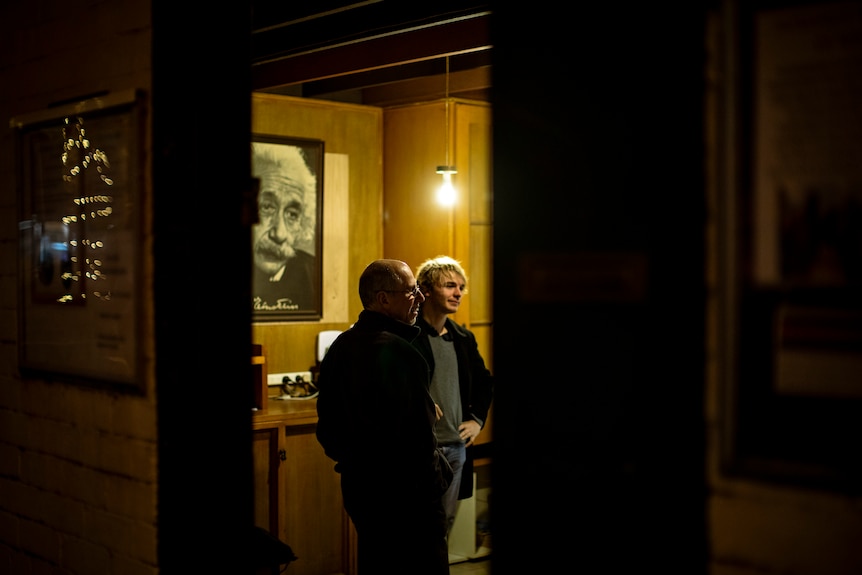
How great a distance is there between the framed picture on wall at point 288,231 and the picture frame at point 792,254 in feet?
14.4

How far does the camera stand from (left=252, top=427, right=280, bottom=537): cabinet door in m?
4.82

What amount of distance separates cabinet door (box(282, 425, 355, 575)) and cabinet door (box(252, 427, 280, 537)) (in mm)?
62

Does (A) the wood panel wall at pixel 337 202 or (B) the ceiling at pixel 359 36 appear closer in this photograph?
(B) the ceiling at pixel 359 36

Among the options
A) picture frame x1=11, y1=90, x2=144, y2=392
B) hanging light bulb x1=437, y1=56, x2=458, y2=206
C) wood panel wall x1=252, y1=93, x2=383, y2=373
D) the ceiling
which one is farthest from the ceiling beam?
picture frame x1=11, y1=90, x2=144, y2=392

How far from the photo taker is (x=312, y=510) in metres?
5.01

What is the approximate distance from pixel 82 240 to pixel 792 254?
7.29 ft

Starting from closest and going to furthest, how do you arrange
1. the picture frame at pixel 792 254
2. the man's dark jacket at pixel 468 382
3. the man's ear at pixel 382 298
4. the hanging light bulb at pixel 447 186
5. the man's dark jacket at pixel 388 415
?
1. the picture frame at pixel 792 254
2. the man's dark jacket at pixel 388 415
3. the man's ear at pixel 382 298
4. the man's dark jacket at pixel 468 382
5. the hanging light bulb at pixel 447 186

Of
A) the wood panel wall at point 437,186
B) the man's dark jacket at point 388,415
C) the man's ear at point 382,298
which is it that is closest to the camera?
the man's dark jacket at point 388,415

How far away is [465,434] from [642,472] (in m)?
3.07

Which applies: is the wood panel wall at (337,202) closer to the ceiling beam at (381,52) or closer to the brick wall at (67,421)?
the ceiling beam at (381,52)

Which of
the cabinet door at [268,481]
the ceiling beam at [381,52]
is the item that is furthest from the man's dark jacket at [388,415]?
the ceiling beam at [381,52]

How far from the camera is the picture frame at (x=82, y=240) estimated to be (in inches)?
102

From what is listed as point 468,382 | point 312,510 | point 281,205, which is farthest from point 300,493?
point 281,205

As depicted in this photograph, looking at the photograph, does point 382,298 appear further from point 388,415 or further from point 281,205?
point 281,205
